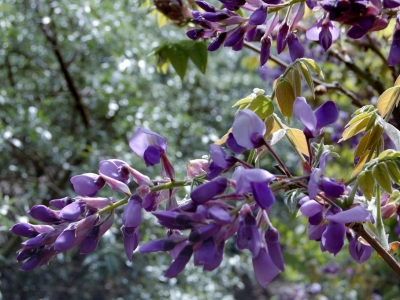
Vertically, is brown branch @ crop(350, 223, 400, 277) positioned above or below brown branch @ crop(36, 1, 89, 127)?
above

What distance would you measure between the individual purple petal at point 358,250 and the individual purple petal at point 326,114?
0.16 meters

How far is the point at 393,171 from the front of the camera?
1.73 feet

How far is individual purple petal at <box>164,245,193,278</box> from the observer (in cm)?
46

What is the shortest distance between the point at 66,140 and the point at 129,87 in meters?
0.36

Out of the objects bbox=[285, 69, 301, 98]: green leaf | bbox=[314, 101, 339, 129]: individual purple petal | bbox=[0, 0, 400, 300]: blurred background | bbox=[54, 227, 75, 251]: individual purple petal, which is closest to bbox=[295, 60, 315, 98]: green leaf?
bbox=[285, 69, 301, 98]: green leaf

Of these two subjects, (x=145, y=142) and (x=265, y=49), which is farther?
(x=265, y=49)

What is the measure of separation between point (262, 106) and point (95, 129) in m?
2.03

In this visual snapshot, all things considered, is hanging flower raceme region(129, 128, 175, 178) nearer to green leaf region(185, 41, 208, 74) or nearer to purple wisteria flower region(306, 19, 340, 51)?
purple wisteria flower region(306, 19, 340, 51)

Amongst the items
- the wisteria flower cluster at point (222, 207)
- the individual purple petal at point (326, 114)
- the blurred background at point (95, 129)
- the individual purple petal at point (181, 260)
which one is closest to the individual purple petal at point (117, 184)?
the wisteria flower cluster at point (222, 207)

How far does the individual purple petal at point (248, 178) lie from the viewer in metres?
0.44

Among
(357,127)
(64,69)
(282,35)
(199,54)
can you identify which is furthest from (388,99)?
(64,69)

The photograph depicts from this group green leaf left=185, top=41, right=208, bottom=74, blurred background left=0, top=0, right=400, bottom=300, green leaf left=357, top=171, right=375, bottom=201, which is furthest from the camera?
blurred background left=0, top=0, right=400, bottom=300

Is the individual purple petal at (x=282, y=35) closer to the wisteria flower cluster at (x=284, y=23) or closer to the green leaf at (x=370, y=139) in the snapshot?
the wisteria flower cluster at (x=284, y=23)

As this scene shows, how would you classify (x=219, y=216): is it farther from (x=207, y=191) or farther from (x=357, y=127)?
(x=357, y=127)
